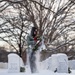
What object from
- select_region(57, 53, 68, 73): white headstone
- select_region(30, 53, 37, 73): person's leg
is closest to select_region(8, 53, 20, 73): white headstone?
select_region(30, 53, 37, 73): person's leg

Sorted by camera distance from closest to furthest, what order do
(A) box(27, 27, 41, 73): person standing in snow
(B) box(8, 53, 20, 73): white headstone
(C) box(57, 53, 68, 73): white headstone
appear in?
(A) box(27, 27, 41, 73): person standing in snow → (C) box(57, 53, 68, 73): white headstone → (B) box(8, 53, 20, 73): white headstone

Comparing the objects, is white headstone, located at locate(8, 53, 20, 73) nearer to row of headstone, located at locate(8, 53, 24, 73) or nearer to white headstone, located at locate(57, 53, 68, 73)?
row of headstone, located at locate(8, 53, 24, 73)

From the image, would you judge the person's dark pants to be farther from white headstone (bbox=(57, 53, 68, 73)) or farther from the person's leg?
white headstone (bbox=(57, 53, 68, 73))

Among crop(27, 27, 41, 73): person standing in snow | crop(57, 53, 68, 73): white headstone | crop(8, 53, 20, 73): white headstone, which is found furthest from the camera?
crop(8, 53, 20, 73): white headstone

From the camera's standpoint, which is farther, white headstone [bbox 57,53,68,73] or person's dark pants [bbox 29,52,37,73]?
white headstone [bbox 57,53,68,73]

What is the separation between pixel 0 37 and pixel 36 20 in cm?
434

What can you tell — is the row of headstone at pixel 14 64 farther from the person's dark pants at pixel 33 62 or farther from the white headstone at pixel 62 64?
the white headstone at pixel 62 64

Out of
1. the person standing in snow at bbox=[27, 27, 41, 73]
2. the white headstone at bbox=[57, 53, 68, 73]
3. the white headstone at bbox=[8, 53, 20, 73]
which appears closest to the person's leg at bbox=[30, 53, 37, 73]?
the person standing in snow at bbox=[27, 27, 41, 73]

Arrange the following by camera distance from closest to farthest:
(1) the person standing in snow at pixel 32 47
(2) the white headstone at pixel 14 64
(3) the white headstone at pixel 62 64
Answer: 1. (1) the person standing in snow at pixel 32 47
2. (3) the white headstone at pixel 62 64
3. (2) the white headstone at pixel 14 64

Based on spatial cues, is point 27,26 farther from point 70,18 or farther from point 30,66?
point 30,66

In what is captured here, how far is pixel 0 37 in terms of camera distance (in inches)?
981

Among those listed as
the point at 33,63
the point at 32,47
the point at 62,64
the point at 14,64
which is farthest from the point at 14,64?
the point at 62,64

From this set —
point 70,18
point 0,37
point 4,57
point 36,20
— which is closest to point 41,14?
point 36,20

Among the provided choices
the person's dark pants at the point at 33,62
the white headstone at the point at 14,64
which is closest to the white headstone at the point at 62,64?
the person's dark pants at the point at 33,62
